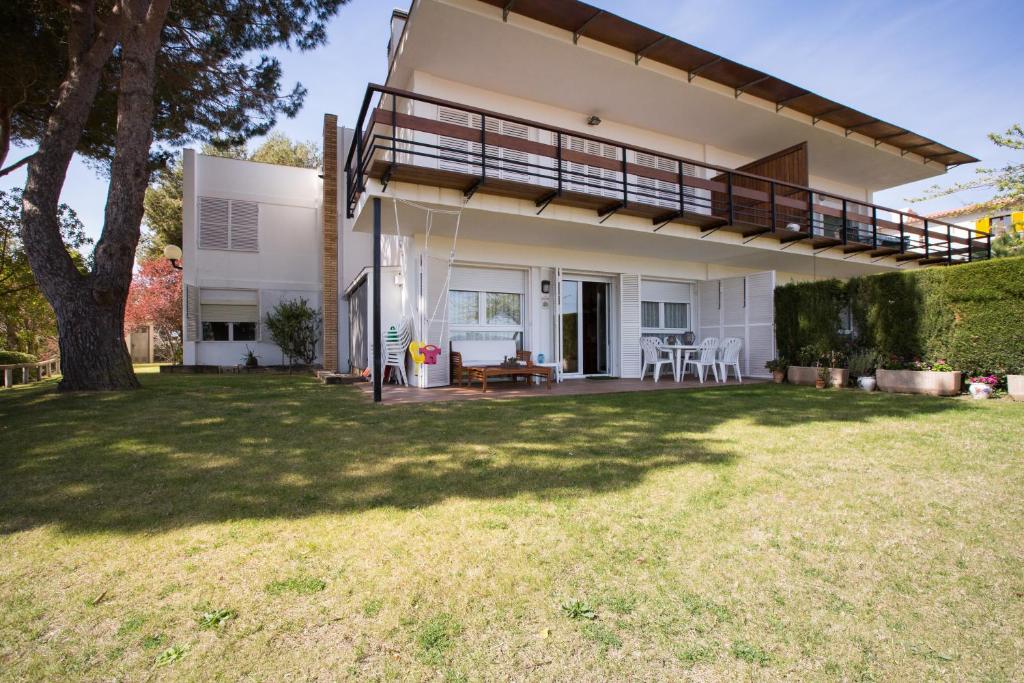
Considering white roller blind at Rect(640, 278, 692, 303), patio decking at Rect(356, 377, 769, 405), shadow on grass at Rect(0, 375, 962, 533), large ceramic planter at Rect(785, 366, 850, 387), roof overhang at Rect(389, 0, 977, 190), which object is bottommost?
shadow on grass at Rect(0, 375, 962, 533)

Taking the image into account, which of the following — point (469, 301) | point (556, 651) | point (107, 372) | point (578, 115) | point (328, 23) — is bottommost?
point (556, 651)

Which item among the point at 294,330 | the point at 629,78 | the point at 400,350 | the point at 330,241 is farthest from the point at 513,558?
the point at 294,330

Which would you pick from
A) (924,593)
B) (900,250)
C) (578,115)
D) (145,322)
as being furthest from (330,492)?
(145,322)

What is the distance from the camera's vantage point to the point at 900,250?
1281cm

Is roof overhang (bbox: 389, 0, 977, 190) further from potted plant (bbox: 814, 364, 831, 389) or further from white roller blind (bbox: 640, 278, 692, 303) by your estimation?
potted plant (bbox: 814, 364, 831, 389)

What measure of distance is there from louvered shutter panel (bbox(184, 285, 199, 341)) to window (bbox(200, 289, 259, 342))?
0.20 metres

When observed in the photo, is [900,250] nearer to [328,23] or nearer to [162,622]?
[328,23]

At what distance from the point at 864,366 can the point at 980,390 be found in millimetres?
1841

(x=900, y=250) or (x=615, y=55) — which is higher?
(x=615, y=55)

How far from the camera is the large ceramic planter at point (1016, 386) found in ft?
24.0

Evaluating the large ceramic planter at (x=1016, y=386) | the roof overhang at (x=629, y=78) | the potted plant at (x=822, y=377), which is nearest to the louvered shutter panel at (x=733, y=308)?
the potted plant at (x=822, y=377)

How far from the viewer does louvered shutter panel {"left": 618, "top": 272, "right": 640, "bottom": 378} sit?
11.5 m

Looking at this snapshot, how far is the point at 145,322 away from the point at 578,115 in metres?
18.8

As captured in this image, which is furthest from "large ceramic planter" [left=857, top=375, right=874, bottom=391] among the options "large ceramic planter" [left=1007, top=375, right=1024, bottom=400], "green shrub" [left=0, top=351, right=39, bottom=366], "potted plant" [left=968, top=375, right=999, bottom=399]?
"green shrub" [left=0, top=351, right=39, bottom=366]
